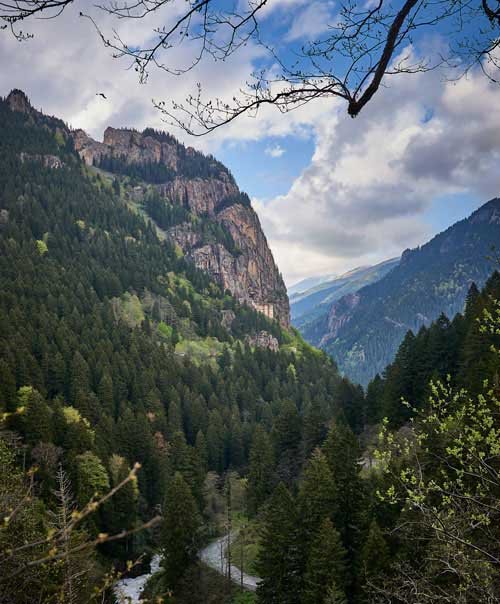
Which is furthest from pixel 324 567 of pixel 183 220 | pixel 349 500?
pixel 183 220

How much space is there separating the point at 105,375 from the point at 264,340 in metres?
78.0

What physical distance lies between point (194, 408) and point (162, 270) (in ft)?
239

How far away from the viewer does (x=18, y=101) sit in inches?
7377

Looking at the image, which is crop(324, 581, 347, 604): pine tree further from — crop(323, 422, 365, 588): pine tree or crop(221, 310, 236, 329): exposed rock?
crop(221, 310, 236, 329): exposed rock

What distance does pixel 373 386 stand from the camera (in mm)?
55531

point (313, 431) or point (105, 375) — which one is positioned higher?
point (105, 375)

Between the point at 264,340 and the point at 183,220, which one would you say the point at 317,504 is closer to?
the point at 264,340

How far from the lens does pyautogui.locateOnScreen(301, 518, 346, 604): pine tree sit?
21.4m

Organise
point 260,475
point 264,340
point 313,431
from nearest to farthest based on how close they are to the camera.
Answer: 1. point 260,475
2. point 313,431
3. point 264,340

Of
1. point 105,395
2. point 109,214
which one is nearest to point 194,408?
point 105,395

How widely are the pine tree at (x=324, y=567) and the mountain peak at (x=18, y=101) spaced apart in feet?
705

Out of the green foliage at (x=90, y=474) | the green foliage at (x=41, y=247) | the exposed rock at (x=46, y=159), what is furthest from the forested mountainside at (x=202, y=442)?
the exposed rock at (x=46, y=159)

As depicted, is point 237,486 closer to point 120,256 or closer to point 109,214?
point 120,256

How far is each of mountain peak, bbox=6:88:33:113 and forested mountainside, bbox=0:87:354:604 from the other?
18470 mm
